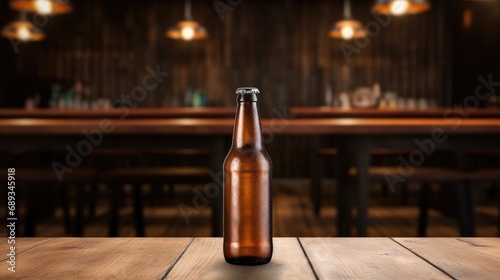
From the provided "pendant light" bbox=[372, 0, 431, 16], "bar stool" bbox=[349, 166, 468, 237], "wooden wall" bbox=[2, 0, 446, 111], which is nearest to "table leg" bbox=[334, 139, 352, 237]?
"bar stool" bbox=[349, 166, 468, 237]

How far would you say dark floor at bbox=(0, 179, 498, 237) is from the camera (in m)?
3.53

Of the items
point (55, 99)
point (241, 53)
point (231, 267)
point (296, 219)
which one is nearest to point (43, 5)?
point (55, 99)

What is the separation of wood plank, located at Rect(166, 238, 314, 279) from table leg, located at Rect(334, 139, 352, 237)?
194cm

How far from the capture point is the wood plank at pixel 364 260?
2.06 feet

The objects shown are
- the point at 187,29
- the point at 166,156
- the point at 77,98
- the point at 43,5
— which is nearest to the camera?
the point at 166,156

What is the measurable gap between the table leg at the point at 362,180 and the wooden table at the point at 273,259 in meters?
1.56

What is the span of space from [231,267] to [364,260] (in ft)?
0.58

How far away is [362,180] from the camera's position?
8.07 feet

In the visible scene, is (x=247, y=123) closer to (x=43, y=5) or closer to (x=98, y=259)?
(x=98, y=259)

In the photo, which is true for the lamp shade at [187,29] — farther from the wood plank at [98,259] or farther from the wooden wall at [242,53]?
the wood plank at [98,259]

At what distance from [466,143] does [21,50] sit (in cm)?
657

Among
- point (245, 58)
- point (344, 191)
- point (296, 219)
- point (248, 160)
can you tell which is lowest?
point (296, 219)

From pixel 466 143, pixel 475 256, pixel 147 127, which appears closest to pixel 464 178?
pixel 466 143

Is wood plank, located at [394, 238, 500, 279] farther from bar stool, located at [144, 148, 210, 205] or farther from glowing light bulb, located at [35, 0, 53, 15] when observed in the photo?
glowing light bulb, located at [35, 0, 53, 15]
